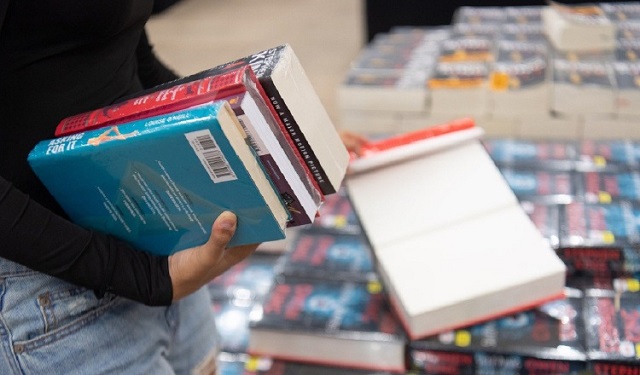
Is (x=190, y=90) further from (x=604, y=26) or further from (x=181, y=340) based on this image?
(x=604, y=26)

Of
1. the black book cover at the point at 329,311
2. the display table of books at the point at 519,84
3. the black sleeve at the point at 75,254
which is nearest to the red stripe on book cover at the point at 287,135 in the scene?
the black sleeve at the point at 75,254

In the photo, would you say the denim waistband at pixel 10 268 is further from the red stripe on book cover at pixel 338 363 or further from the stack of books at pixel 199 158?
the red stripe on book cover at pixel 338 363

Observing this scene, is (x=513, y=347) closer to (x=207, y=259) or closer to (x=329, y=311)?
(x=329, y=311)

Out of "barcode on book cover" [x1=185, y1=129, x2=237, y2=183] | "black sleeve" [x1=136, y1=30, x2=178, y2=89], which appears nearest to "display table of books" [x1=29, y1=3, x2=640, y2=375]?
"barcode on book cover" [x1=185, y1=129, x2=237, y2=183]

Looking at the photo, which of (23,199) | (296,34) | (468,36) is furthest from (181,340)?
(296,34)

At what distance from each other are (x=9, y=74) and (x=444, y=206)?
762mm

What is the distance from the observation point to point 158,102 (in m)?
0.75

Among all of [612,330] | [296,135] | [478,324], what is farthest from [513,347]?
[296,135]

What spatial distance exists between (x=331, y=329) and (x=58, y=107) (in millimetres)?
628

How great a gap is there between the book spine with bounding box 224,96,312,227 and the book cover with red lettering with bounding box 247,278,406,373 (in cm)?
43

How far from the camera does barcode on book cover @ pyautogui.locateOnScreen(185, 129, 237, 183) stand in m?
0.70

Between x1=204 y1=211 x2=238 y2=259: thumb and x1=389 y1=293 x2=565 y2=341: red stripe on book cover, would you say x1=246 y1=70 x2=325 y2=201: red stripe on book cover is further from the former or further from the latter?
x1=389 y1=293 x2=565 y2=341: red stripe on book cover

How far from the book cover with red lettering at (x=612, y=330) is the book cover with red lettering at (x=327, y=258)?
0.39 metres

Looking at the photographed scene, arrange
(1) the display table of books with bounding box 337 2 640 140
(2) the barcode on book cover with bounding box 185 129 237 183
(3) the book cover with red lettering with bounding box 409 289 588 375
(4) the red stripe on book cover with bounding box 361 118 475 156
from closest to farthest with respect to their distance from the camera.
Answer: (2) the barcode on book cover with bounding box 185 129 237 183 < (3) the book cover with red lettering with bounding box 409 289 588 375 < (4) the red stripe on book cover with bounding box 361 118 475 156 < (1) the display table of books with bounding box 337 2 640 140
